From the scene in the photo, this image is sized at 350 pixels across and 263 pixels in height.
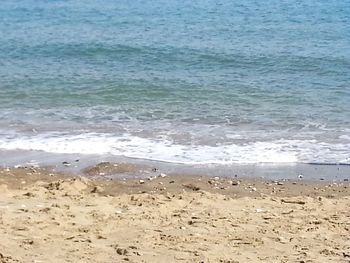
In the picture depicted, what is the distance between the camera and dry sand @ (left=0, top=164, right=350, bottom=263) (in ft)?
23.0

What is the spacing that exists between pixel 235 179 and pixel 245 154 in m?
1.13

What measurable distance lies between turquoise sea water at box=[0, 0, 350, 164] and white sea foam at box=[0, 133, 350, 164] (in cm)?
2

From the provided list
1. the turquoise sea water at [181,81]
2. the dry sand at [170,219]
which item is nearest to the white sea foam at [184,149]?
the turquoise sea water at [181,81]

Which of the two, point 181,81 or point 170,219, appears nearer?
point 170,219

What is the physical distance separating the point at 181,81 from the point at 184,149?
5059mm

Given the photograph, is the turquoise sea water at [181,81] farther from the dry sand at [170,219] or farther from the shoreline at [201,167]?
the dry sand at [170,219]

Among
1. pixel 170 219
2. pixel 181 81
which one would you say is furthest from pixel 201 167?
pixel 181 81

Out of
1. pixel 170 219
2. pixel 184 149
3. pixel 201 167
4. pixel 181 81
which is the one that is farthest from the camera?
pixel 181 81

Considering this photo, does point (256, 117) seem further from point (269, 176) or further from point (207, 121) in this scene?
point (269, 176)

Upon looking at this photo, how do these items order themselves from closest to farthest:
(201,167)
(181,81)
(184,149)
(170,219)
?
(170,219), (201,167), (184,149), (181,81)

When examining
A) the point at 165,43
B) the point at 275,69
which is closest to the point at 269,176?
the point at 275,69

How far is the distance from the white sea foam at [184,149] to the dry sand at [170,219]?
948mm

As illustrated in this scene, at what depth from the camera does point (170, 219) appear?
803cm

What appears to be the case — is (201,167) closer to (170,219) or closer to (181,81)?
(170,219)
